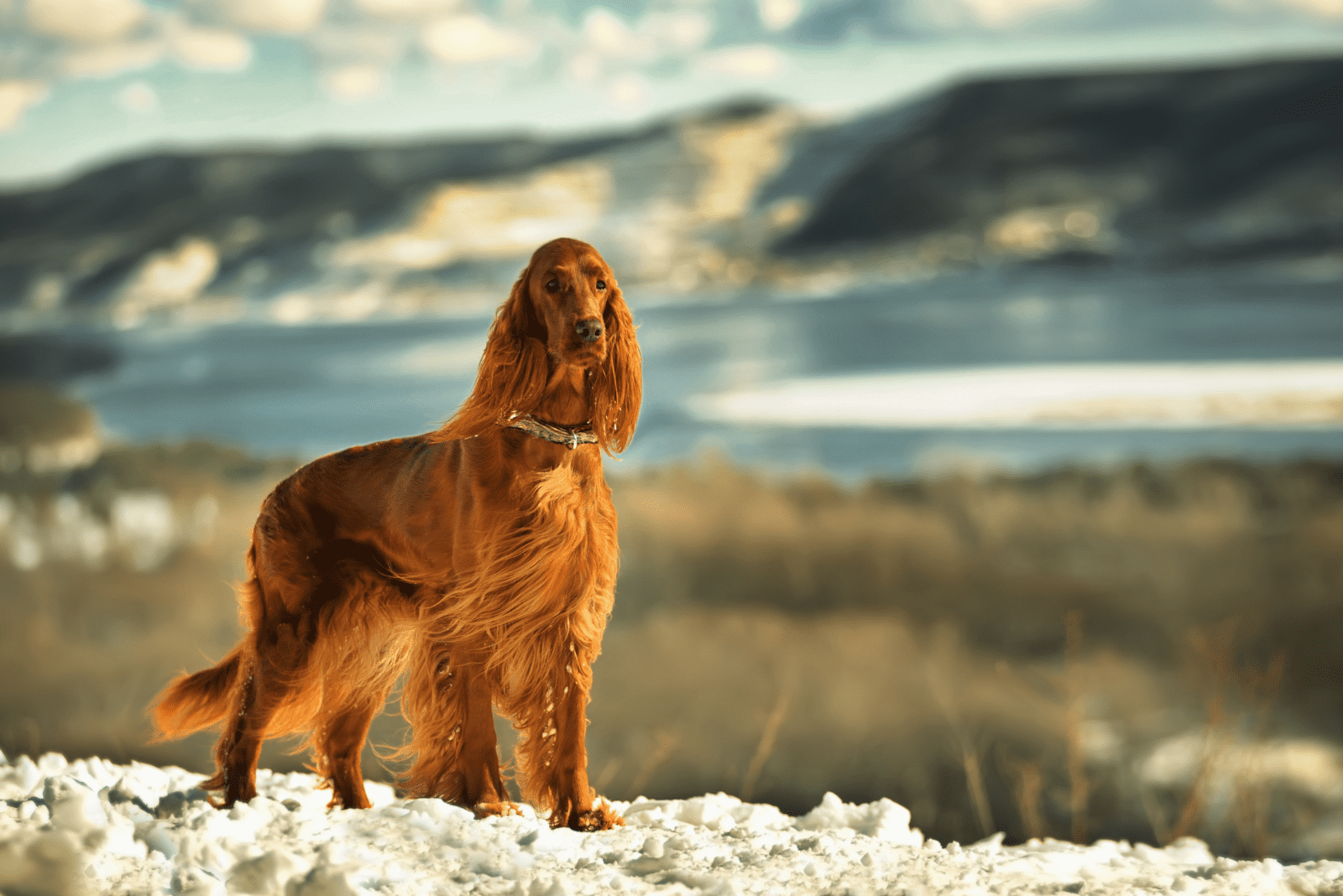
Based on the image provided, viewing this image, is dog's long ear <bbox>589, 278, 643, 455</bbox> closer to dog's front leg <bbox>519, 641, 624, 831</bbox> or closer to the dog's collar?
the dog's collar

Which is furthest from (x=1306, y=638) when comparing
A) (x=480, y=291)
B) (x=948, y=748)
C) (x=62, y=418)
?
(x=62, y=418)

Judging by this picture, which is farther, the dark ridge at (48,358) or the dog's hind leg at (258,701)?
the dark ridge at (48,358)

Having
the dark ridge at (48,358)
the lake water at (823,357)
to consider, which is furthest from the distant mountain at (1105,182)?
the dark ridge at (48,358)

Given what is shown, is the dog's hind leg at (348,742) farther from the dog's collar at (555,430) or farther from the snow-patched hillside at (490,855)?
the dog's collar at (555,430)

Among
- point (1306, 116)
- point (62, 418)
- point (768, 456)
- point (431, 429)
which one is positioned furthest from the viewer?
point (62, 418)

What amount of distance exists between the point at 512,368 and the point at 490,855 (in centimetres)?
142

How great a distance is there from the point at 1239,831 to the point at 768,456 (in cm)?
830

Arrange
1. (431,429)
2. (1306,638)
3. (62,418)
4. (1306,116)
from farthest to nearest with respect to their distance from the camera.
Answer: (62,418), (1306,116), (1306,638), (431,429)

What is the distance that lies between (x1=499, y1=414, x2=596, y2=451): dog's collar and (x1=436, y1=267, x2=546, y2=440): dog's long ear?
3 centimetres

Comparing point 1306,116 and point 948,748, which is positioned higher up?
point 1306,116

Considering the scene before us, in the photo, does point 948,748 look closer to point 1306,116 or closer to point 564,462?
point 564,462

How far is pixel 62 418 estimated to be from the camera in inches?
592

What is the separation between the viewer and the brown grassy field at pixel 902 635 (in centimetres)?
659

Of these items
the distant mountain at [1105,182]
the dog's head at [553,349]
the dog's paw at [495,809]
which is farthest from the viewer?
the distant mountain at [1105,182]
